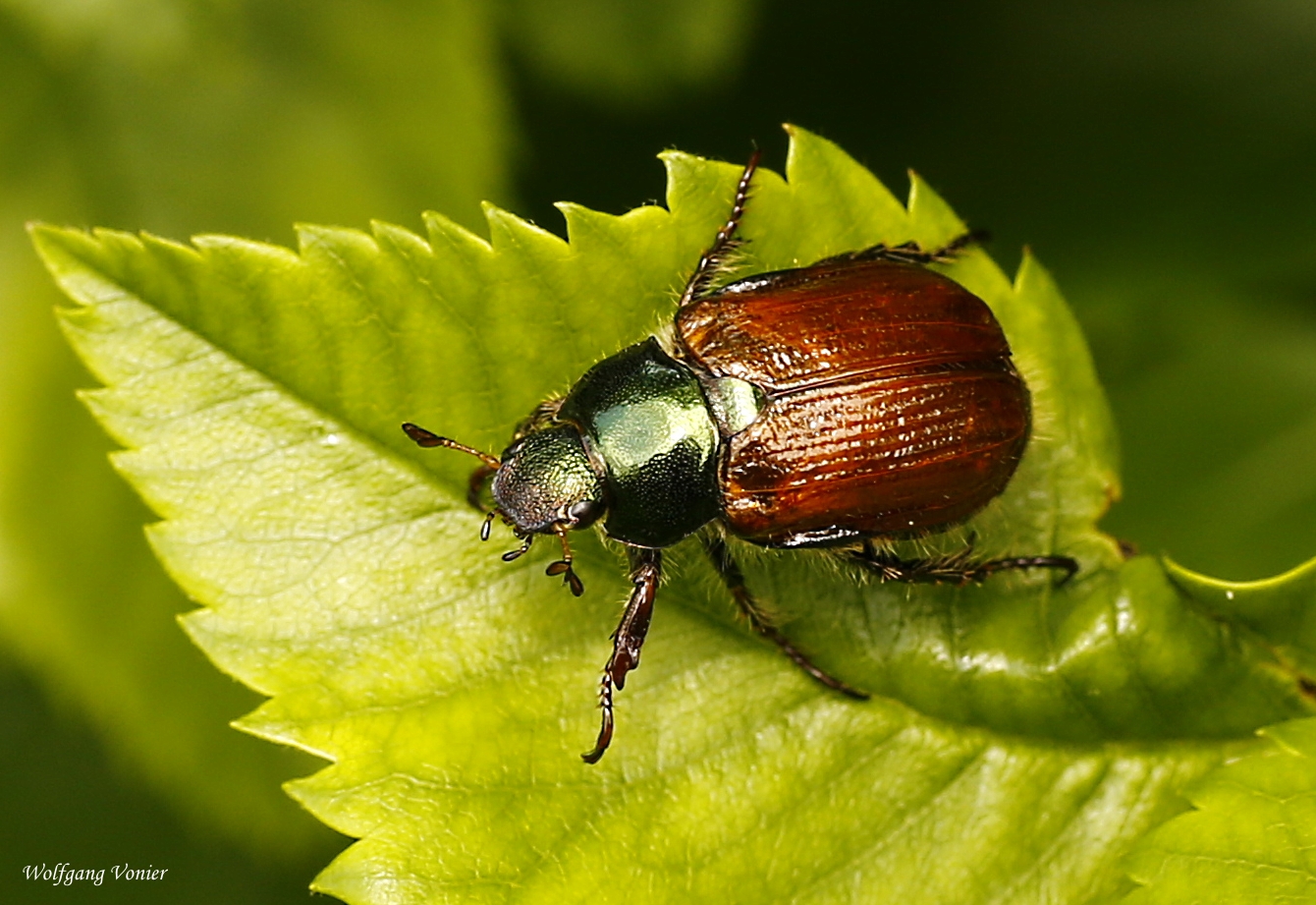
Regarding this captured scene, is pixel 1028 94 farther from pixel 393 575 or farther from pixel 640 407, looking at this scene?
pixel 393 575

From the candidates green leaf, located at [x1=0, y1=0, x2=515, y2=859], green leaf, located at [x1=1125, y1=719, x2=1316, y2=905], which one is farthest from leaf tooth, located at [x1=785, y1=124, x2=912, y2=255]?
green leaf, located at [x1=0, y1=0, x2=515, y2=859]

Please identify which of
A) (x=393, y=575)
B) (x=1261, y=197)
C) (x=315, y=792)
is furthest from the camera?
(x=1261, y=197)

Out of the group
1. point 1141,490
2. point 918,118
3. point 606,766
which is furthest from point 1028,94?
point 606,766

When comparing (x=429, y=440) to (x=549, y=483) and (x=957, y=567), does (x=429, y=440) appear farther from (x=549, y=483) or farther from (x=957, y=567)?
(x=957, y=567)

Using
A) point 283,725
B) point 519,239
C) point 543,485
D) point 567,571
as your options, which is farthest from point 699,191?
point 283,725

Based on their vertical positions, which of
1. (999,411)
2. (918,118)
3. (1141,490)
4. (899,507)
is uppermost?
(918,118)

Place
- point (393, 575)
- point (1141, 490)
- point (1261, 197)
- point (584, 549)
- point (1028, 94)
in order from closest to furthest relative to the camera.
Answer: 1. point (393, 575)
2. point (584, 549)
3. point (1141, 490)
4. point (1261, 197)
5. point (1028, 94)

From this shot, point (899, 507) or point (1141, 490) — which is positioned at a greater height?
point (899, 507)
